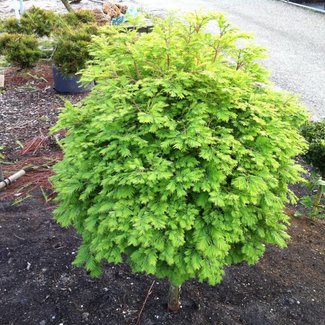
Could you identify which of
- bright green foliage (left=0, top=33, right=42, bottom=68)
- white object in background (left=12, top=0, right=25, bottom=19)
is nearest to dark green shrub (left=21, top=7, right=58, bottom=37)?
bright green foliage (left=0, top=33, right=42, bottom=68)

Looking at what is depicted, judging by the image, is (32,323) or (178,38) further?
(32,323)

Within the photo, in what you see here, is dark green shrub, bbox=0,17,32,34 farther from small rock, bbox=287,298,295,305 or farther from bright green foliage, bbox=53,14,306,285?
small rock, bbox=287,298,295,305

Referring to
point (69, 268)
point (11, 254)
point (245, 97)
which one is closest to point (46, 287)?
point (69, 268)

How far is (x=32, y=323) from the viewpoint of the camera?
263 centimetres

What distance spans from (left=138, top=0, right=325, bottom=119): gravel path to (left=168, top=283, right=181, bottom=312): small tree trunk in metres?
4.51

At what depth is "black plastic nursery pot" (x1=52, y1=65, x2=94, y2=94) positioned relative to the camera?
20.6 ft

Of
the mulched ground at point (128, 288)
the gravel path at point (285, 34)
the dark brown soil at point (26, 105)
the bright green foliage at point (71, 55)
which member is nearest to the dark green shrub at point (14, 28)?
the dark brown soil at point (26, 105)

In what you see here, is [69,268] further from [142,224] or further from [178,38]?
[178,38]

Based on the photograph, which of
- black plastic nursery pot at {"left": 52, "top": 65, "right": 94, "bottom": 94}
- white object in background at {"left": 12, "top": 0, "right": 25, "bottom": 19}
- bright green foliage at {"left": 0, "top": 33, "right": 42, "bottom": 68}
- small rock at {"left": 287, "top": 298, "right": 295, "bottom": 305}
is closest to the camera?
small rock at {"left": 287, "top": 298, "right": 295, "bottom": 305}

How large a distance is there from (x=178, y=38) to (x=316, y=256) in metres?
2.12

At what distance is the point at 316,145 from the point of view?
3518mm

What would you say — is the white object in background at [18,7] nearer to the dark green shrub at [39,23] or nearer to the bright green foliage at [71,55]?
the dark green shrub at [39,23]

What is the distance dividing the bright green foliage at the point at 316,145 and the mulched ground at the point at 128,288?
1.91 ft

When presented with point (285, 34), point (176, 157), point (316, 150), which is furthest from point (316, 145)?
point (285, 34)
